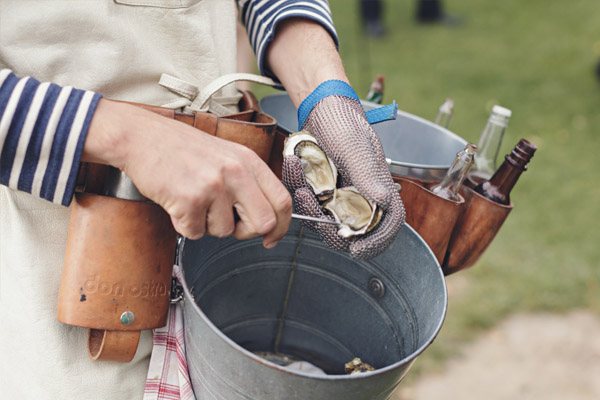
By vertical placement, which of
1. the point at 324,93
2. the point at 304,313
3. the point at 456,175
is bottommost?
the point at 304,313

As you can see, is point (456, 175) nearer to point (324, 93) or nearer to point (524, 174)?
point (324, 93)

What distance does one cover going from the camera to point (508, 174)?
56.4 inches

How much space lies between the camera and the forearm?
4.46 feet

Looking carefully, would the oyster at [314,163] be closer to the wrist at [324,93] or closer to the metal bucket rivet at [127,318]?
the wrist at [324,93]

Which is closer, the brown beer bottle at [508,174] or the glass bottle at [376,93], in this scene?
the brown beer bottle at [508,174]

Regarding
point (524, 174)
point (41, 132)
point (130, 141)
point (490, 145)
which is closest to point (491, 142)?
point (490, 145)

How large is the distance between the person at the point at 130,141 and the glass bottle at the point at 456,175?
210 mm

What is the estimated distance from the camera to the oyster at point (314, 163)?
1.17 m

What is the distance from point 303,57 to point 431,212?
0.44 metres

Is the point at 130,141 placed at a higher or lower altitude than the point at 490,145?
higher

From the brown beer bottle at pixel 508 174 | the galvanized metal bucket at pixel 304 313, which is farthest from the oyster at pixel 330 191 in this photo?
the brown beer bottle at pixel 508 174

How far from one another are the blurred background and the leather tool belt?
1779mm

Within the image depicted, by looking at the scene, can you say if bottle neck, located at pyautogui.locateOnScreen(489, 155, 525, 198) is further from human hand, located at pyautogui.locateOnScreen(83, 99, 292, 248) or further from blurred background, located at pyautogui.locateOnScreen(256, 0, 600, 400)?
blurred background, located at pyautogui.locateOnScreen(256, 0, 600, 400)

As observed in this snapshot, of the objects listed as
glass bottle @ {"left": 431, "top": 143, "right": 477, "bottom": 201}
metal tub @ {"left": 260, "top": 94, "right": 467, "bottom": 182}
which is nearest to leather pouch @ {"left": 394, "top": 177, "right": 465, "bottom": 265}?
glass bottle @ {"left": 431, "top": 143, "right": 477, "bottom": 201}
